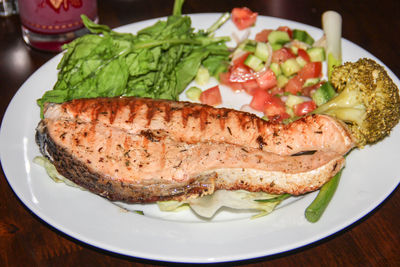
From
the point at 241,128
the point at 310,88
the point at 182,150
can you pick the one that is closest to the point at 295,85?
the point at 310,88

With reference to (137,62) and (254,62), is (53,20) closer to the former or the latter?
(137,62)

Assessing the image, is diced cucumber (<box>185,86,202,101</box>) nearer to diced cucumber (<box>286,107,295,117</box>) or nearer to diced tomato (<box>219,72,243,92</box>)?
diced tomato (<box>219,72,243,92</box>)

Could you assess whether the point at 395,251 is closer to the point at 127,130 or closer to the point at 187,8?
the point at 127,130

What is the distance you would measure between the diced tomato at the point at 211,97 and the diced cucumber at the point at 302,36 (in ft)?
3.62

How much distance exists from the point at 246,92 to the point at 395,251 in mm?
2072

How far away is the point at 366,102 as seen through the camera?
12.7 ft

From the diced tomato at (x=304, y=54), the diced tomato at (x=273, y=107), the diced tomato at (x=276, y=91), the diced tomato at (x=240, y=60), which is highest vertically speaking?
the diced tomato at (x=304, y=54)

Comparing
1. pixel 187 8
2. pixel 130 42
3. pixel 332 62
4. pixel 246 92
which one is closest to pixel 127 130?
pixel 130 42

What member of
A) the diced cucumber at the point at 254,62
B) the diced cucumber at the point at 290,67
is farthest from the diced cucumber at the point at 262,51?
the diced cucumber at the point at 290,67

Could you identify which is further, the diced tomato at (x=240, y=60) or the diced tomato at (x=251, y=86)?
the diced tomato at (x=240, y=60)

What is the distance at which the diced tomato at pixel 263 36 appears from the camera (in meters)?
5.10

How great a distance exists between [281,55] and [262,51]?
0.63ft

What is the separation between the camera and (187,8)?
5.98 meters

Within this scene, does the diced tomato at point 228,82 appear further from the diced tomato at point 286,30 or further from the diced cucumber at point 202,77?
the diced tomato at point 286,30
